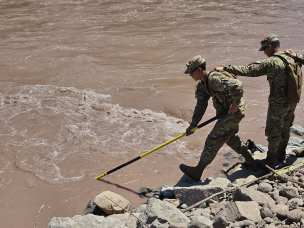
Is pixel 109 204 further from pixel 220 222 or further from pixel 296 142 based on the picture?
pixel 296 142

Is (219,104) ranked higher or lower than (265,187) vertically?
higher

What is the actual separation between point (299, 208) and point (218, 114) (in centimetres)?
140

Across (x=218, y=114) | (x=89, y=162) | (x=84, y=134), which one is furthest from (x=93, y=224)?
(x=84, y=134)

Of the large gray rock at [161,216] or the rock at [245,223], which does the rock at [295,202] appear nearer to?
the rock at [245,223]

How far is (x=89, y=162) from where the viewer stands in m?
5.75

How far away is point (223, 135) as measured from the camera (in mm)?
4242

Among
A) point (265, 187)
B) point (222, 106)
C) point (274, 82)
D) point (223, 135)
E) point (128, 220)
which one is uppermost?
point (274, 82)

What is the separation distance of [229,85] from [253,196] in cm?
120

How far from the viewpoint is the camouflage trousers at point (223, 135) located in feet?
13.6

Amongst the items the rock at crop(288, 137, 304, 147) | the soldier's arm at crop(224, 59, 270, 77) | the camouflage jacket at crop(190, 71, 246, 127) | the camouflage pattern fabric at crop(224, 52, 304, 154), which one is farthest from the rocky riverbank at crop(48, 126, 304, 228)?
the soldier's arm at crop(224, 59, 270, 77)

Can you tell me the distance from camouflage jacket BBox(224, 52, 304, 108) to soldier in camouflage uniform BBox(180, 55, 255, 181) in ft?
0.82

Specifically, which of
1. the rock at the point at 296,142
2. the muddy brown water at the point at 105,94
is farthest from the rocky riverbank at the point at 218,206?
the rock at the point at 296,142

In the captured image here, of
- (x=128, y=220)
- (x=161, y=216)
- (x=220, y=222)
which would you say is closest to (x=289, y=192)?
(x=220, y=222)

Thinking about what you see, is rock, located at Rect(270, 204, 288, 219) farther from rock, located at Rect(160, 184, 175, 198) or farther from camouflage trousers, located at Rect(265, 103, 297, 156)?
rock, located at Rect(160, 184, 175, 198)
